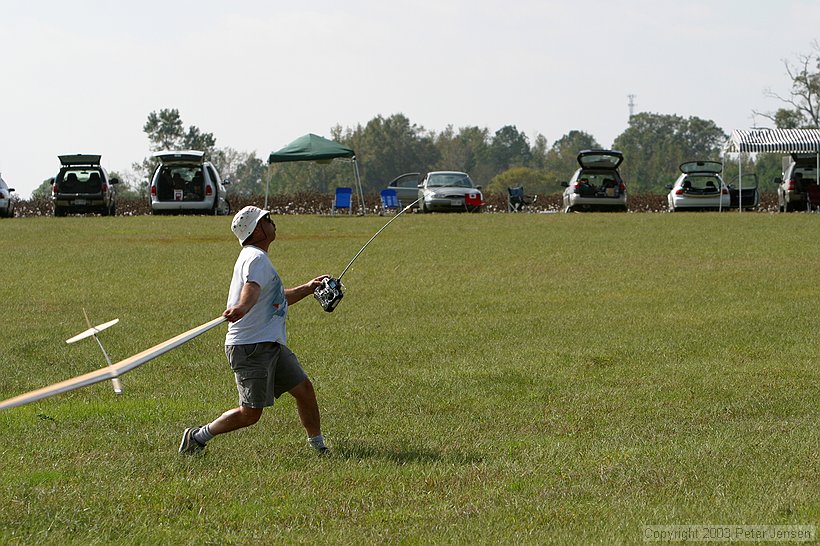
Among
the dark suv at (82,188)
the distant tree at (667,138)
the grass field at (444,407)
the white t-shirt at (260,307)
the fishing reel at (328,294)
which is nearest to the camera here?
the grass field at (444,407)

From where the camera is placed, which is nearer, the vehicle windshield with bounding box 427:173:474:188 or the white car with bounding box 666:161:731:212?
the vehicle windshield with bounding box 427:173:474:188

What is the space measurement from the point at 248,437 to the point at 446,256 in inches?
508

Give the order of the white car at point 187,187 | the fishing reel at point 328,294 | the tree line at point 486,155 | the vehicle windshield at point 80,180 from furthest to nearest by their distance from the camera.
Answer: the tree line at point 486,155
the vehicle windshield at point 80,180
the white car at point 187,187
the fishing reel at point 328,294

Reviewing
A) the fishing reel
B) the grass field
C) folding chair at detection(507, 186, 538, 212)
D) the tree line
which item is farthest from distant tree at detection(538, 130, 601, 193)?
the fishing reel

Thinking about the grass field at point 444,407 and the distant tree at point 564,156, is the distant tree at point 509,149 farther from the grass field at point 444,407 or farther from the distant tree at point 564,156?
the grass field at point 444,407

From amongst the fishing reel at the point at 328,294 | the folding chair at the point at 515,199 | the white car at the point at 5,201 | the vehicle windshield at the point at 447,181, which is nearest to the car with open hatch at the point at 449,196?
the vehicle windshield at the point at 447,181

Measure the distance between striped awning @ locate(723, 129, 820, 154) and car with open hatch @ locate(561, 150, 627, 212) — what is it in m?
4.44

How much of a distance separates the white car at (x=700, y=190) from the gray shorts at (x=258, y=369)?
28998mm

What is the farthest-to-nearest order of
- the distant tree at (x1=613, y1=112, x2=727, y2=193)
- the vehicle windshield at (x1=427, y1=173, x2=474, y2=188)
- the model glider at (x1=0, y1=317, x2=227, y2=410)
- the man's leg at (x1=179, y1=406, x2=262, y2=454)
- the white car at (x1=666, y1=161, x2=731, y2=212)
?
the distant tree at (x1=613, y1=112, x2=727, y2=193)
the white car at (x1=666, y1=161, x2=731, y2=212)
the vehicle windshield at (x1=427, y1=173, x2=474, y2=188)
the man's leg at (x1=179, y1=406, x2=262, y2=454)
the model glider at (x1=0, y1=317, x2=227, y2=410)

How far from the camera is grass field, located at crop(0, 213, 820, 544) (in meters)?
5.79

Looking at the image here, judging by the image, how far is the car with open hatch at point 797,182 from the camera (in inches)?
1331

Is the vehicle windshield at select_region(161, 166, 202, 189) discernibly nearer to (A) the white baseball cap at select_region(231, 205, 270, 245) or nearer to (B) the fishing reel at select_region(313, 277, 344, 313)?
(B) the fishing reel at select_region(313, 277, 344, 313)

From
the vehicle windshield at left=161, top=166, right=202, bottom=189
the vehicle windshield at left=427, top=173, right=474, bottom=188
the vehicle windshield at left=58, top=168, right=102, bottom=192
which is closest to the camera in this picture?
the vehicle windshield at left=161, top=166, right=202, bottom=189

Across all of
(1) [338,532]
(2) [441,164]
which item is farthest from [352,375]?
(2) [441,164]
